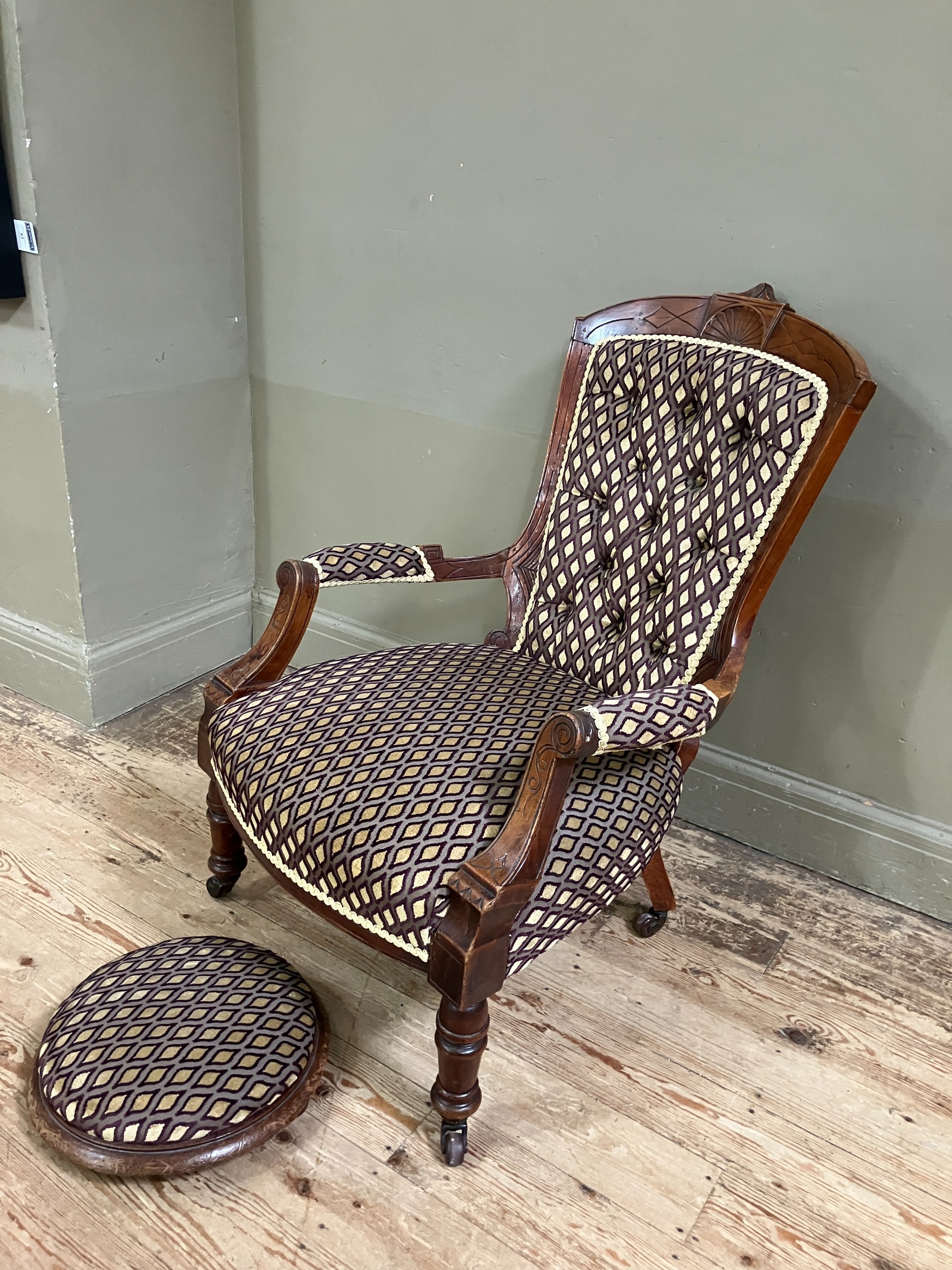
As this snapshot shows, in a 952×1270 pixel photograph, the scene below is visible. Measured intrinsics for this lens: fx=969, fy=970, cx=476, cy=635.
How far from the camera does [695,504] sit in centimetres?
155

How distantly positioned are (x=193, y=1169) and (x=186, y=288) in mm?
1827

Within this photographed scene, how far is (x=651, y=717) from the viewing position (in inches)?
48.9

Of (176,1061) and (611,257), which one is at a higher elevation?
(611,257)

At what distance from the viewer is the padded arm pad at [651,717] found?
3.95 ft

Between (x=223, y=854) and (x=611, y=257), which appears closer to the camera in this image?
(x=223, y=854)

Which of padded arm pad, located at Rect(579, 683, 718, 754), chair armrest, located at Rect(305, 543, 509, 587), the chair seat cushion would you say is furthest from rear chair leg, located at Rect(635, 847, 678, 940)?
chair armrest, located at Rect(305, 543, 509, 587)

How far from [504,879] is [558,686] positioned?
480 millimetres

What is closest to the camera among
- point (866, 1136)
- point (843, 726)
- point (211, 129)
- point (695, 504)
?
point (866, 1136)

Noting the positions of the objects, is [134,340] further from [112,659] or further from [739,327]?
[739,327]

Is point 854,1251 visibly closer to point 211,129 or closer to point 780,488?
point 780,488

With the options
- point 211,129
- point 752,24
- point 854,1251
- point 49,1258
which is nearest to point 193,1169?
point 49,1258

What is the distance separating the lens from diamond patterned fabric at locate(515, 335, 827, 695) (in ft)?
4.82

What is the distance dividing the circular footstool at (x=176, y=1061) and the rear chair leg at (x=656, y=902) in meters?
0.60

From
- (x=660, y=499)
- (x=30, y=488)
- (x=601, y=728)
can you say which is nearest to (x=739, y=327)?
(x=660, y=499)
